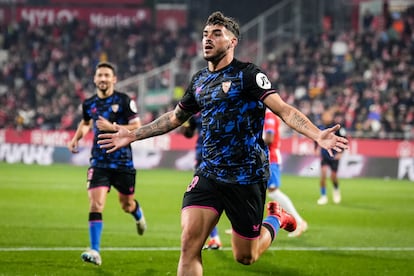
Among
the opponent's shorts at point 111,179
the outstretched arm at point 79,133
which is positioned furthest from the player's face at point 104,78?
the opponent's shorts at point 111,179

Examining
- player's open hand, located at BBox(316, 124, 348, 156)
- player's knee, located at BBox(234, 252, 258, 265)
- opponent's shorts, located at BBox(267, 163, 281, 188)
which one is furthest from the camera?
opponent's shorts, located at BBox(267, 163, 281, 188)

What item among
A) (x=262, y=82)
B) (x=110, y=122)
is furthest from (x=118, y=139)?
(x=110, y=122)

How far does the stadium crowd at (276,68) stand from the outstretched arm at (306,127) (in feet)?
68.1

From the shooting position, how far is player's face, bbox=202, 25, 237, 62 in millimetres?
7207

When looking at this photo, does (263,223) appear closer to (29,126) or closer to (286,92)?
(286,92)

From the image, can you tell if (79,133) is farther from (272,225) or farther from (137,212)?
(272,225)

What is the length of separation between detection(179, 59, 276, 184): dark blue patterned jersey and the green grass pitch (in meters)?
2.61

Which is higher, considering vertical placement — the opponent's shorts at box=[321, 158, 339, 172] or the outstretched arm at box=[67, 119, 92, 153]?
the outstretched arm at box=[67, 119, 92, 153]

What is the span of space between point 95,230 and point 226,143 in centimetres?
345

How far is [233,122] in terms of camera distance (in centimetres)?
718

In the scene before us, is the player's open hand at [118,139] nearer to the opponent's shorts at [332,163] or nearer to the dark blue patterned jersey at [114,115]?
the dark blue patterned jersey at [114,115]

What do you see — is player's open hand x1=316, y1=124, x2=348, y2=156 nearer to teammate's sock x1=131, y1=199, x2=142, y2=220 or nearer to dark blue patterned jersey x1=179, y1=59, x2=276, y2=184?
dark blue patterned jersey x1=179, y1=59, x2=276, y2=184

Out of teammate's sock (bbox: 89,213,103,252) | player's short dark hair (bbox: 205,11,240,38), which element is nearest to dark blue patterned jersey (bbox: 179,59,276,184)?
player's short dark hair (bbox: 205,11,240,38)

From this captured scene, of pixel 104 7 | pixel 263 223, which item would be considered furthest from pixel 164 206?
pixel 104 7
